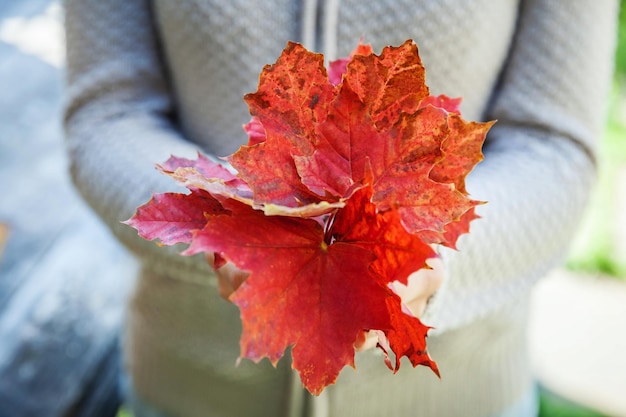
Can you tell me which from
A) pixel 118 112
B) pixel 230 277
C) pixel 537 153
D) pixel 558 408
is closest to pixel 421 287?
pixel 230 277

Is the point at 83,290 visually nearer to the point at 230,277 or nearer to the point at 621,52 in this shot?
the point at 230,277

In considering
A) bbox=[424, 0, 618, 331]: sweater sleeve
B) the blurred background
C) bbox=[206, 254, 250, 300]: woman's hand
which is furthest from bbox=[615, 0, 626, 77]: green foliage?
bbox=[206, 254, 250, 300]: woman's hand

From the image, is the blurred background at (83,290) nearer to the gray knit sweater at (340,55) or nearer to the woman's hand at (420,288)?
the gray knit sweater at (340,55)

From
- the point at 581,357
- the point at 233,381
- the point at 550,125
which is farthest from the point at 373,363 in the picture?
the point at 581,357

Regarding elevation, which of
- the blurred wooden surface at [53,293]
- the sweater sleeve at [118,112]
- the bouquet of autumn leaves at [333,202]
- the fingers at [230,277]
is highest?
Result: the bouquet of autumn leaves at [333,202]

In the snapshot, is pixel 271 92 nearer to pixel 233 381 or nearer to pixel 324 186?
pixel 324 186

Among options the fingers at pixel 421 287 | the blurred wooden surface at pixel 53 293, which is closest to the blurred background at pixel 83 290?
the blurred wooden surface at pixel 53 293

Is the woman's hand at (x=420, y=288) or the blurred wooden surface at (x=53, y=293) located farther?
the blurred wooden surface at (x=53, y=293)
